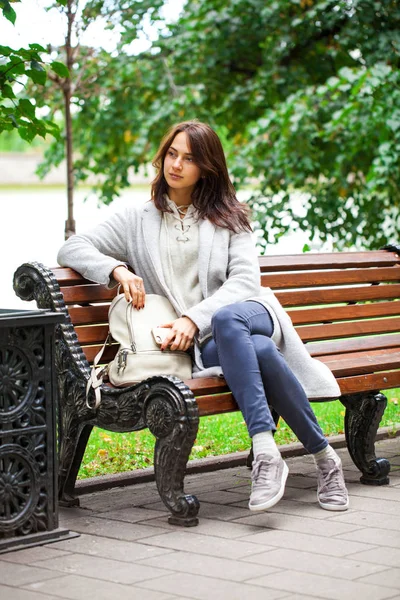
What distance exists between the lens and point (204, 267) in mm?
4621

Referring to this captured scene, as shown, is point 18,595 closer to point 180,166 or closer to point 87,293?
point 87,293

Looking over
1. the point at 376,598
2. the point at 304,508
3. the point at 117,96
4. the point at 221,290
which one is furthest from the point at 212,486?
the point at 117,96

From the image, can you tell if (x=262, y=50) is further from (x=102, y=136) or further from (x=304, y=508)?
(x=304, y=508)

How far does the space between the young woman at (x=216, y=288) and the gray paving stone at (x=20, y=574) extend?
0.92 m

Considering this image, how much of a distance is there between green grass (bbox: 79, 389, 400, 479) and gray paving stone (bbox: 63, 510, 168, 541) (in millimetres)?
759

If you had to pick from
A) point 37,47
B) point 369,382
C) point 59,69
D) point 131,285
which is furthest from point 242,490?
point 37,47

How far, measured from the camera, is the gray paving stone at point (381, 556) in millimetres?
3520

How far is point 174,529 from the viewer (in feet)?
13.3

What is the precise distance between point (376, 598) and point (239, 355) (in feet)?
4.31

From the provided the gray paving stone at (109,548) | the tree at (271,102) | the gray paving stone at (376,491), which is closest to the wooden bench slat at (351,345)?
the gray paving stone at (376,491)

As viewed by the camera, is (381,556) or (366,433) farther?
(366,433)

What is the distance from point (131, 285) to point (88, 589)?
4.80 ft

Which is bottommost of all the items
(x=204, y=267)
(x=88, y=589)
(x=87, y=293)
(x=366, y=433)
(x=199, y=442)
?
(x=199, y=442)

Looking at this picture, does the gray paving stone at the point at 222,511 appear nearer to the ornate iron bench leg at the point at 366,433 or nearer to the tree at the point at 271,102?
the ornate iron bench leg at the point at 366,433
